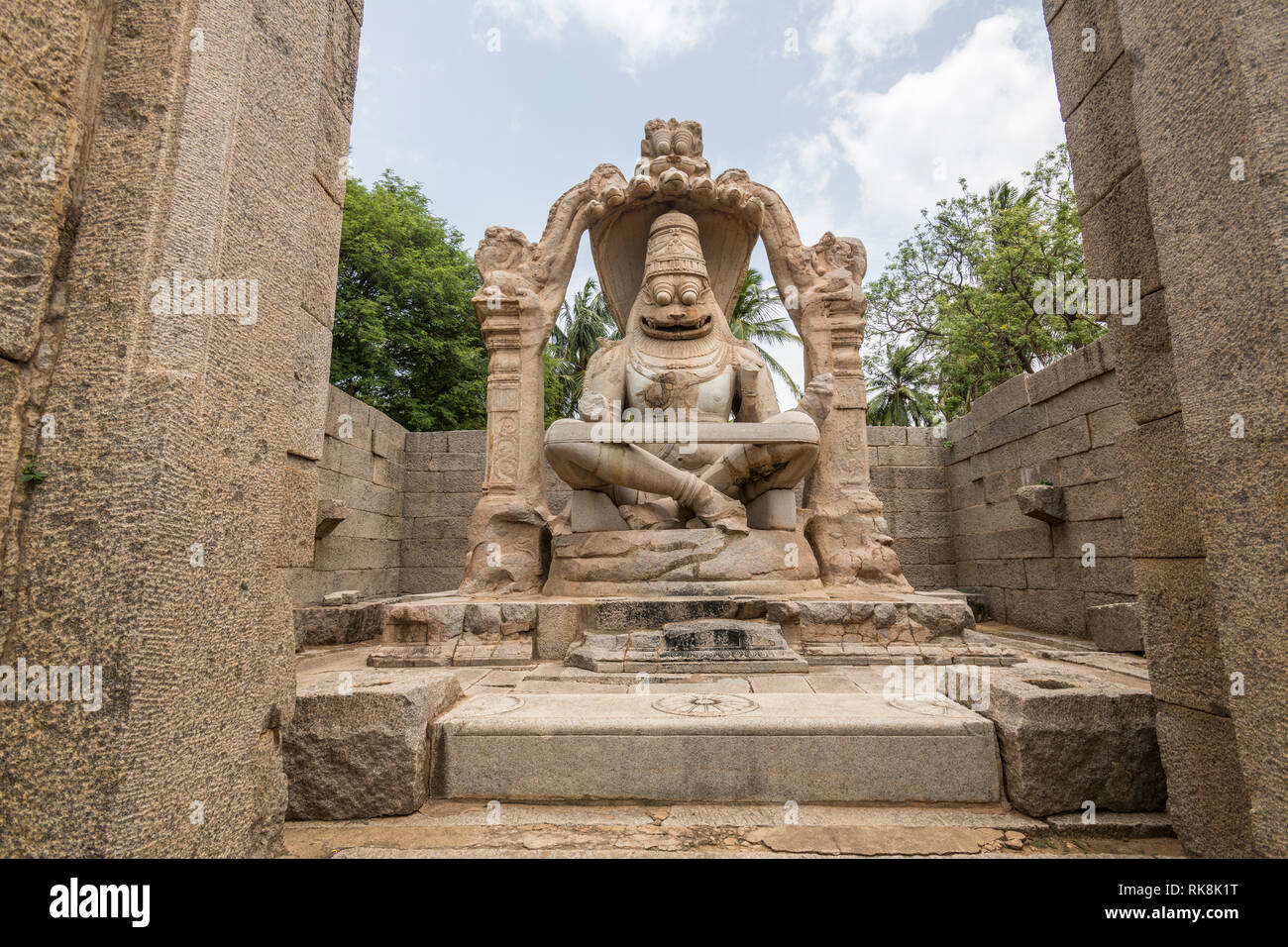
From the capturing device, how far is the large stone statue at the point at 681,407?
463 cm

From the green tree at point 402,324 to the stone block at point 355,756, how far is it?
13758mm

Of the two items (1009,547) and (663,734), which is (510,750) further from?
(1009,547)

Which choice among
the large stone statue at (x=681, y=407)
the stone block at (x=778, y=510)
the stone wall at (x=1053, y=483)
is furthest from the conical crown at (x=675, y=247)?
the stone wall at (x=1053, y=483)

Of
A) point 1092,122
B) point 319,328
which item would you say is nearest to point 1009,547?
point 1092,122

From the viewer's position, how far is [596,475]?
15.4 ft

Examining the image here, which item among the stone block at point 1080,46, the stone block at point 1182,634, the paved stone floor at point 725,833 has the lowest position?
the paved stone floor at point 725,833

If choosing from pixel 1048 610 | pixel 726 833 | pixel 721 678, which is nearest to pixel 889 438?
pixel 1048 610

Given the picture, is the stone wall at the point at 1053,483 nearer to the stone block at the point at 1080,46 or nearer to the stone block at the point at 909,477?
the stone block at the point at 909,477

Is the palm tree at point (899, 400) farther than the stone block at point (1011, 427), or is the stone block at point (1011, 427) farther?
the palm tree at point (899, 400)

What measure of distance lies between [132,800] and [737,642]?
9.18 ft

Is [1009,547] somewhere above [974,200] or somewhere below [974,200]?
below

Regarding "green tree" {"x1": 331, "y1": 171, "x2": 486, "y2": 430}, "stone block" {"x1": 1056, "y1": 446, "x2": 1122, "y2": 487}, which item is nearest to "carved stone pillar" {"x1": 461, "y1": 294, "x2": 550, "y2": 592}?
"stone block" {"x1": 1056, "y1": 446, "x2": 1122, "y2": 487}

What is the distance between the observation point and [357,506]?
23.7ft

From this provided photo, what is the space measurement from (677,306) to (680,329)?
22 cm
